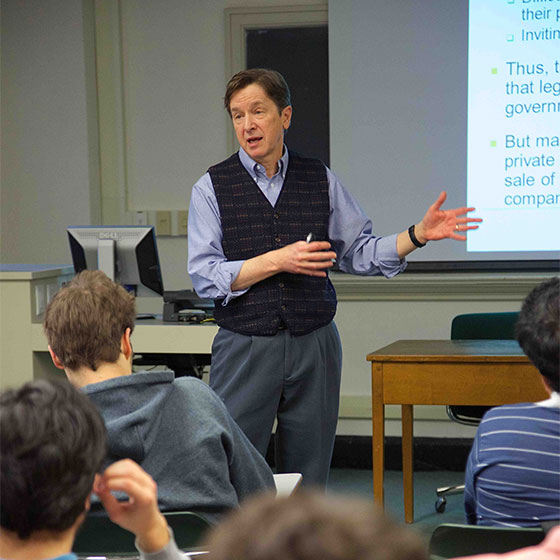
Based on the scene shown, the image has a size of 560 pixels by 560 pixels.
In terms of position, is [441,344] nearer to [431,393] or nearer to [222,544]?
[431,393]

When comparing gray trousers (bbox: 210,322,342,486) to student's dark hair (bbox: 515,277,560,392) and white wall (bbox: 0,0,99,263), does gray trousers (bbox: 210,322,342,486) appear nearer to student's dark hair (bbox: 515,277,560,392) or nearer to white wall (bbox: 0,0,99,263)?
student's dark hair (bbox: 515,277,560,392)

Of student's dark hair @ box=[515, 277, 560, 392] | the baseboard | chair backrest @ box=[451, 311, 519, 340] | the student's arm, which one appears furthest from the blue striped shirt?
the baseboard

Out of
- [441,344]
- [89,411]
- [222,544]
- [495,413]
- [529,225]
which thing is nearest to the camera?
[222,544]

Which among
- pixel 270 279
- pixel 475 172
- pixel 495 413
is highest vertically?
pixel 475 172

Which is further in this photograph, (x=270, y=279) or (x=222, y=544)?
(x=270, y=279)

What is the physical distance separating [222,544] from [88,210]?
4.20m

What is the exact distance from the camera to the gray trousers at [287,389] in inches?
89.0

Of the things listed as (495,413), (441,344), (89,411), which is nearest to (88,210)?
(441,344)

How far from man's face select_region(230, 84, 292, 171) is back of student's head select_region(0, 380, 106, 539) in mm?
1591

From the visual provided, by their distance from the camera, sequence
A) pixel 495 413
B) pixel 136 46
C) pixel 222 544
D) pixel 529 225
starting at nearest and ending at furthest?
1. pixel 222 544
2. pixel 495 413
3. pixel 529 225
4. pixel 136 46

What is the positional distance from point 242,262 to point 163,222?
2.32 metres

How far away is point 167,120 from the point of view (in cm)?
445

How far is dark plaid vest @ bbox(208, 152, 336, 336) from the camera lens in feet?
7.45

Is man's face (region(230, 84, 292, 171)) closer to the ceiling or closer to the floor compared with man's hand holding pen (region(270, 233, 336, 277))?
closer to the ceiling
